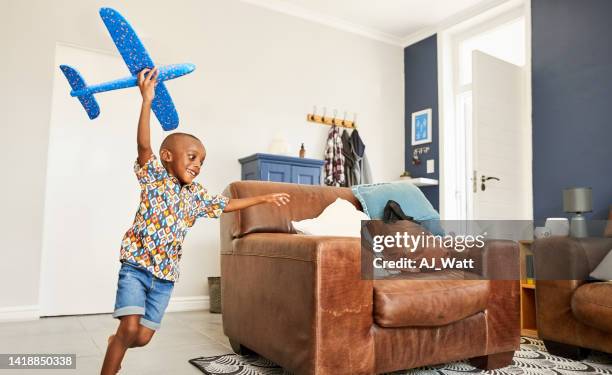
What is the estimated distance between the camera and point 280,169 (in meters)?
3.78

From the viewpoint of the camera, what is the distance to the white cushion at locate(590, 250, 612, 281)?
214 cm

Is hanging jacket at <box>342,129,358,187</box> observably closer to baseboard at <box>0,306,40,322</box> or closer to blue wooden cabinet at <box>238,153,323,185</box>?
blue wooden cabinet at <box>238,153,323,185</box>

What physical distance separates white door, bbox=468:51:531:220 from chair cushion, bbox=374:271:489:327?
7.38 feet

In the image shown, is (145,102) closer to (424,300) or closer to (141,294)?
(141,294)

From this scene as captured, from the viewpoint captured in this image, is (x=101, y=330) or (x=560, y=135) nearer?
(x=101, y=330)

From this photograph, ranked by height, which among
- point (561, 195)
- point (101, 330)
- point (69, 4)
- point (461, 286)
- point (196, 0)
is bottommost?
point (101, 330)

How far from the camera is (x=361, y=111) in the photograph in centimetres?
483

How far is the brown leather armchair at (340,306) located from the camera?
1.55 metres

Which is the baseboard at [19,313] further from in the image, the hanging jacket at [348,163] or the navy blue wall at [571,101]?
the navy blue wall at [571,101]

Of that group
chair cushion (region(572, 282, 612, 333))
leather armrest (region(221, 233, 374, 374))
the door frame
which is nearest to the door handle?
the door frame

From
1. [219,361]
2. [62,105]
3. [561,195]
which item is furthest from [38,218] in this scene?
[561,195]

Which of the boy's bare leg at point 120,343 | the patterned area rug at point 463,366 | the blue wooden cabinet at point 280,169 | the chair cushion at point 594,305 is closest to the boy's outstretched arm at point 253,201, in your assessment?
the boy's bare leg at point 120,343

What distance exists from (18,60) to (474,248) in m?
3.21

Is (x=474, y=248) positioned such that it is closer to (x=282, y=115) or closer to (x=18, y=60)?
(x=282, y=115)
